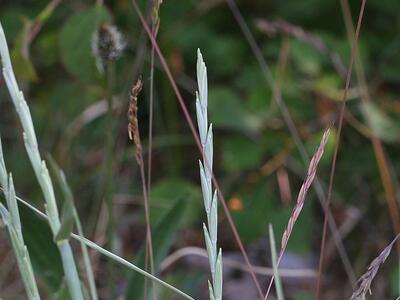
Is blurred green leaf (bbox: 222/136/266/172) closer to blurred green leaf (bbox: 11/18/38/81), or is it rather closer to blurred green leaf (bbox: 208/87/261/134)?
blurred green leaf (bbox: 208/87/261/134)

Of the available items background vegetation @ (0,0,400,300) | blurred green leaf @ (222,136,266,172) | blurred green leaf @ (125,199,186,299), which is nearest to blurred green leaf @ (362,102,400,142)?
background vegetation @ (0,0,400,300)

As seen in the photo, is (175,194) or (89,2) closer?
(175,194)

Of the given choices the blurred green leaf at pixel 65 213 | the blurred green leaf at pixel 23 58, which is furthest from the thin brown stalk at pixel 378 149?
the blurred green leaf at pixel 65 213

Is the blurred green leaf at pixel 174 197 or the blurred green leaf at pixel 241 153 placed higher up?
the blurred green leaf at pixel 241 153

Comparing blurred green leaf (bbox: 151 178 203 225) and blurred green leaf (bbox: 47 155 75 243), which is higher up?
blurred green leaf (bbox: 47 155 75 243)

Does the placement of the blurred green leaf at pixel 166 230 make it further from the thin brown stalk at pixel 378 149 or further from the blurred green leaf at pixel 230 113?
the thin brown stalk at pixel 378 149

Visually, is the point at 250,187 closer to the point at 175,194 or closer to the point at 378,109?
the point at 175,194

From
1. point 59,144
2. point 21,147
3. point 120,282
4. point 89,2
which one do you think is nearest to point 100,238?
point 120,282

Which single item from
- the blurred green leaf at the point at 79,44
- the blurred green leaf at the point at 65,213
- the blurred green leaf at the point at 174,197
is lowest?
the blurred green leaf at the point at 174,197
